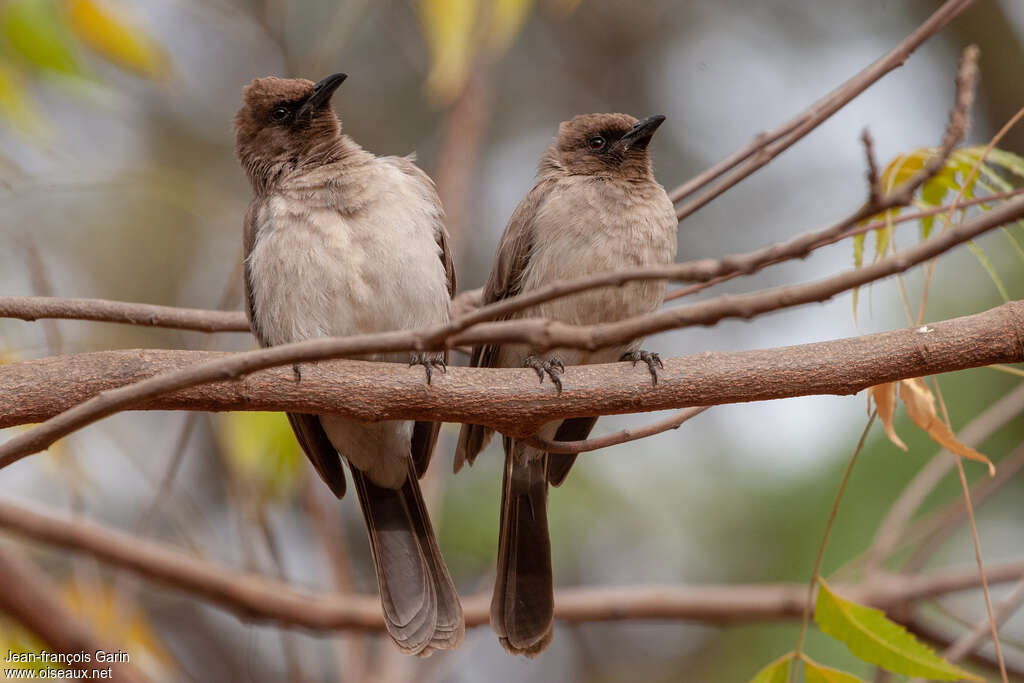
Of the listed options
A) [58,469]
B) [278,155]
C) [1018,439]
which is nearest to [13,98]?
[278,155]

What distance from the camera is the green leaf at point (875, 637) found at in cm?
247

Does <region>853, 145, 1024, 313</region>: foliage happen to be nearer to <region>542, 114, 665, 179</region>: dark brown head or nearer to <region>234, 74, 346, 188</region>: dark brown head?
<region>542, 114, 665, 179</region>: dark brown head

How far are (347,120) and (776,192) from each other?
9.83ft

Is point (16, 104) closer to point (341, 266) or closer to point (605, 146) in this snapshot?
point (341, 266)

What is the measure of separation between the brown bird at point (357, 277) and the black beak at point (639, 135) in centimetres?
71

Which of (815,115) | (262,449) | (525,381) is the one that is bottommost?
(262,449)

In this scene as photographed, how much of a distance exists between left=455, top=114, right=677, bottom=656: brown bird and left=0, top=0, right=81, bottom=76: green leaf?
161cm

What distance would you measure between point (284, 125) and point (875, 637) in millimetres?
2532

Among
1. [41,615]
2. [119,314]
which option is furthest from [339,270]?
[41,615]

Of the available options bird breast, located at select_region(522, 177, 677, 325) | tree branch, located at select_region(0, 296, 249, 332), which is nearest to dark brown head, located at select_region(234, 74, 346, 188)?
tree branch, located at select_region(0, 296, 249, 332)

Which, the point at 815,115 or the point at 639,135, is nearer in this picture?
the point at 815,115

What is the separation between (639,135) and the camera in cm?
390

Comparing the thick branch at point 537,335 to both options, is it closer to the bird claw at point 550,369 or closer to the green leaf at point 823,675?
the bird claw at point 550,369

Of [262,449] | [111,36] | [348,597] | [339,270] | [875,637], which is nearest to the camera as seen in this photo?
[875,637]
